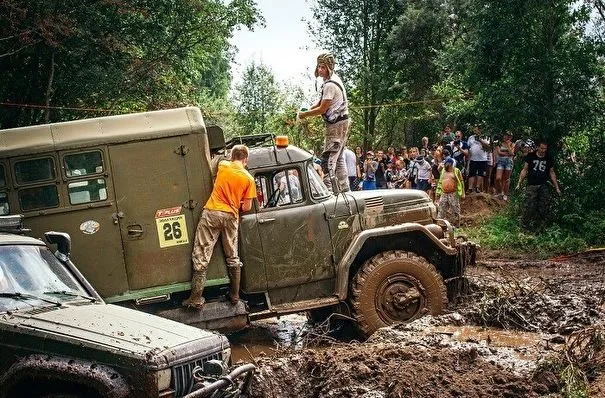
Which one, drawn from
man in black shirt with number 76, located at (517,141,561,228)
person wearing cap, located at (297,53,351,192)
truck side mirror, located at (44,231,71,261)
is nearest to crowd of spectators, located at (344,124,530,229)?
man in black shirt with number 76, located at (517,141,561,228)

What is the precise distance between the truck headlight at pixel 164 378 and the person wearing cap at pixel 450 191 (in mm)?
10881

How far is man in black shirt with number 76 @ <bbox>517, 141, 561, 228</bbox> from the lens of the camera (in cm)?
1586

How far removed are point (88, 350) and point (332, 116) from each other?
620 centimetres

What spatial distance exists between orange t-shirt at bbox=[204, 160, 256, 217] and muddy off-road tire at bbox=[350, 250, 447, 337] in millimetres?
1830

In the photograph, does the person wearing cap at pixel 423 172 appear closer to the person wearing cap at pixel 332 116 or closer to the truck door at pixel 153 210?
the person wearing cap at pixel 332 116

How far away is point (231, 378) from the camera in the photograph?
17.4 ft

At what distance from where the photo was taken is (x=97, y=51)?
1833cm

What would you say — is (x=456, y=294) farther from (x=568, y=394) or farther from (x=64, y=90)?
(x=64, y=90)

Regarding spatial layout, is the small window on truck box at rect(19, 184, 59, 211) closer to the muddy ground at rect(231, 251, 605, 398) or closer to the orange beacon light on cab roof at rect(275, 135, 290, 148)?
the orange beacon light on cab roof at rect(275, 135, 290, 148)

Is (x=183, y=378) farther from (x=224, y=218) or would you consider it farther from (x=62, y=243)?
(x=224, y=218)

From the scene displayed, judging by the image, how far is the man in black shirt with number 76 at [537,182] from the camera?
624 inches

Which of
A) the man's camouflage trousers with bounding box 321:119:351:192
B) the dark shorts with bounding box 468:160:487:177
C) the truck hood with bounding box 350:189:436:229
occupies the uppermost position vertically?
the man's camouflage trousers with bounding box 321:119:351:192

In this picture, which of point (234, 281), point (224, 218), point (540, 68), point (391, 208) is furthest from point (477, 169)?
point (224, 218)

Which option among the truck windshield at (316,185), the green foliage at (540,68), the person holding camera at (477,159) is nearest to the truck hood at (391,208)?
the truck windshield at (316,185)
